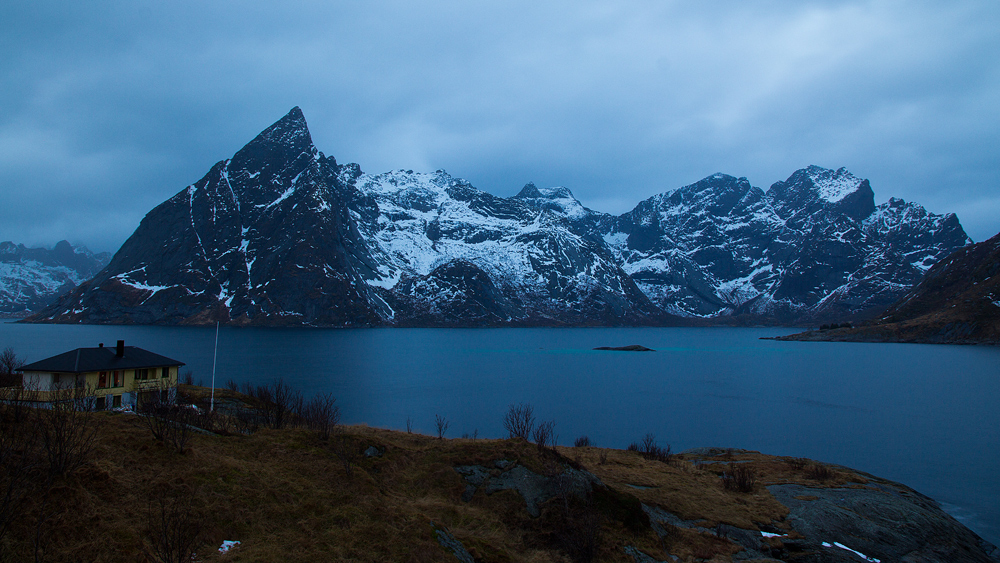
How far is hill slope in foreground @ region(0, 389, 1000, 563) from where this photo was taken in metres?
15.9

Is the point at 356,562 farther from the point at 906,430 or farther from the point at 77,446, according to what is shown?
the point at 906,430

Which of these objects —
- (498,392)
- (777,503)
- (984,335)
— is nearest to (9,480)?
(777,503)

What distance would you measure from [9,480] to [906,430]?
78.8 metres

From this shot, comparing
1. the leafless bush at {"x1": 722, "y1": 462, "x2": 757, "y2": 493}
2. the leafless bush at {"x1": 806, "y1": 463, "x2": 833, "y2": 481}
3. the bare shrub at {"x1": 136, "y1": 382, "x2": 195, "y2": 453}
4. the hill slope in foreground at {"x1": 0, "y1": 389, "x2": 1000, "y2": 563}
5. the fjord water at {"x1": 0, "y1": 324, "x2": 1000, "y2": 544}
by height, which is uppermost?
the bare shrub at {"x1": 136, "y1": 382, "x2": 195, "y2": 453}

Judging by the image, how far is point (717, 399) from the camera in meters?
84.6

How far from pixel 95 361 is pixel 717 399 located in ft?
267

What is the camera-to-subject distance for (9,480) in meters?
15.4

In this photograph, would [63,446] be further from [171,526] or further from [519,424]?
[519,424]

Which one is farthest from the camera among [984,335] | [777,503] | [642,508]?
[984,335]

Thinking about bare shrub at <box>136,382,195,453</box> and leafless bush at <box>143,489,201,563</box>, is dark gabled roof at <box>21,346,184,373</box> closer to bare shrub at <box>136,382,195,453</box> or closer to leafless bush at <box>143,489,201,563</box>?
bare shrub at <box>136,382,195,453</box>

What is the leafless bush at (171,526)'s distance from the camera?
13670 millimetres

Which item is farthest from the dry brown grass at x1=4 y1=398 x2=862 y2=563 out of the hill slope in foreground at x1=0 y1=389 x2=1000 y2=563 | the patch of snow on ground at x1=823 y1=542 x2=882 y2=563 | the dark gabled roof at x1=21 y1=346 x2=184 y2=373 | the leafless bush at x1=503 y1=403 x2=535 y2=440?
the dark gabled roof at x1=21 y1=346 x2=184 y2=373

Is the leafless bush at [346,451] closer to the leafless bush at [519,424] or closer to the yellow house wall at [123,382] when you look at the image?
the leafless bush at [519,424]

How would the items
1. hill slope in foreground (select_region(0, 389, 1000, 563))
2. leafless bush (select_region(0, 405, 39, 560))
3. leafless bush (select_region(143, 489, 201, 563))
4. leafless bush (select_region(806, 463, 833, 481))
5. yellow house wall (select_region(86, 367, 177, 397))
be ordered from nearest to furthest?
leafless bush (select_region(143, 489, 201, 563)), leafless bush (select_region(0, 405, 39, 560)), hill slope in foreground (select_region(0, 389, 1000, 563)), leafless bush (select_region(806, 463, 833, 481)), yellow house wall (select_region(86, 367, 177, 397))
